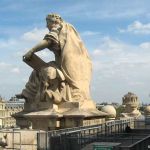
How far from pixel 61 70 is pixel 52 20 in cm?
198

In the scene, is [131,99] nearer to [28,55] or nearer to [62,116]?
[28,55]

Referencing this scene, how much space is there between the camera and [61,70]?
657 inches

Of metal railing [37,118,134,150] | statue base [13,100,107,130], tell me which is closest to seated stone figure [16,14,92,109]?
statue base [13,100,107,130]

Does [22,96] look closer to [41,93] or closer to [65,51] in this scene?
[41,93]

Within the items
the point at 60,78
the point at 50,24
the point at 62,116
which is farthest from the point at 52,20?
the point at 62,116

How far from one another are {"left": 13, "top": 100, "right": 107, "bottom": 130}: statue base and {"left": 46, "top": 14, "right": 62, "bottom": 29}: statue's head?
312 cm

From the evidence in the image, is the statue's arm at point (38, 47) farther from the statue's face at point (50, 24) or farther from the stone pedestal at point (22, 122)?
the stone pedestal at point (22, 122)

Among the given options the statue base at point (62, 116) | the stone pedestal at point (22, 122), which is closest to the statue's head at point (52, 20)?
the statue base at point (62, 116)

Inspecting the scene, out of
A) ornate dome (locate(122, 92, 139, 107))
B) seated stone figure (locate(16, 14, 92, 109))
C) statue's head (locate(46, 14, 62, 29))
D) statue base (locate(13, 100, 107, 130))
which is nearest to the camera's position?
statue base (locate(13, 100, 107, 130))

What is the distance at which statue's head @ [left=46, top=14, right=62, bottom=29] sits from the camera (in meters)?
17.2

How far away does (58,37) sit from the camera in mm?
17094

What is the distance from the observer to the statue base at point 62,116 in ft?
51.6

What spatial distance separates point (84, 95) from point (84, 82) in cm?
53

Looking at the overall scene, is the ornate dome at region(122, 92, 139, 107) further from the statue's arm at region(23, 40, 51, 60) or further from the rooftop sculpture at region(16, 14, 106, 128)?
the statue's arm at region(23, 40, 51, 60)
